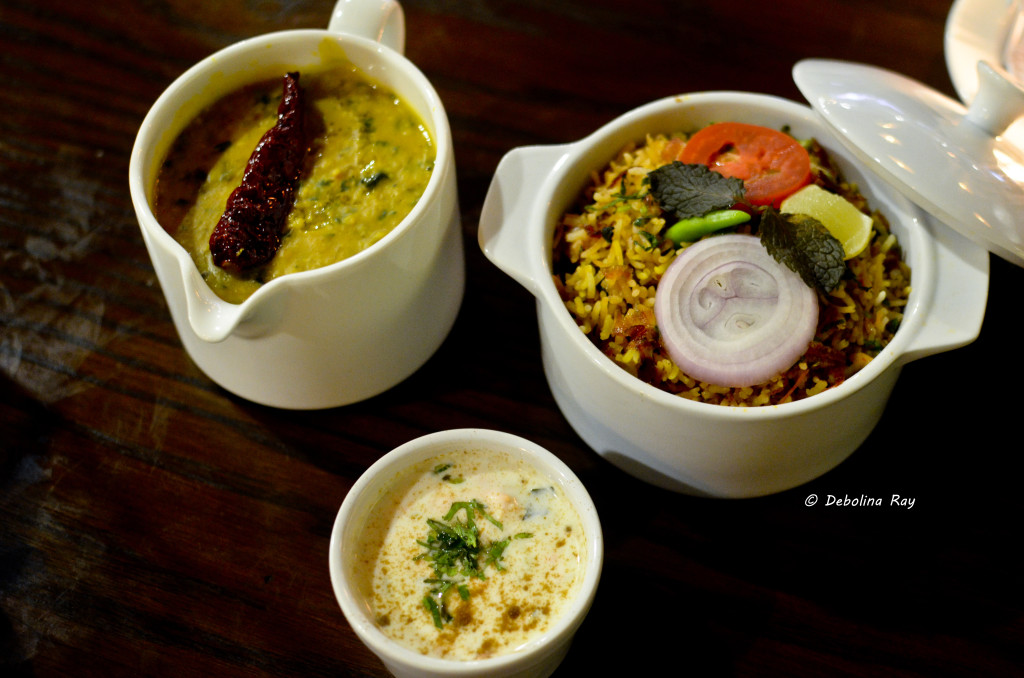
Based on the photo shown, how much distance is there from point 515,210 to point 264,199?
51 centimetres

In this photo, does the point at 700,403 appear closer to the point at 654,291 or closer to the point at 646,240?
the point at 654,291

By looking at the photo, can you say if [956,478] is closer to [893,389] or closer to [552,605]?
[893,389]

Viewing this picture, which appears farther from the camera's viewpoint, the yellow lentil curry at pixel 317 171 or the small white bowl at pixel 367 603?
the yellow lentil curry at pixel 317 171

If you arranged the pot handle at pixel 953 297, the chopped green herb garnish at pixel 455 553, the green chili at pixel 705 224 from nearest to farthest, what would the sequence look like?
the chopped green herb garnish at pixel 455 553
the pot handle at pixel 953 297
the green chili at pixel 705 224

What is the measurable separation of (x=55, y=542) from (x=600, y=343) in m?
1.18

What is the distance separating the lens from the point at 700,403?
161 centimetres

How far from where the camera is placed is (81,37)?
2723 mm

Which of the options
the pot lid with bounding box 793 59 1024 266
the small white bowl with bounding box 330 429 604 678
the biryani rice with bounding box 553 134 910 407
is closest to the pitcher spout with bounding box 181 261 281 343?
the small white bowl with bounding box 330 429 604 678

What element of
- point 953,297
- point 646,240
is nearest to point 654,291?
point 646,240

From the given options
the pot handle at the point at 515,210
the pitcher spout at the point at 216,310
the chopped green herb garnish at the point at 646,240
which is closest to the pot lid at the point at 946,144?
the chopped green herb garnish at the point at 646,240

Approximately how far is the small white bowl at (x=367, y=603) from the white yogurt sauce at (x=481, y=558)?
0.02m

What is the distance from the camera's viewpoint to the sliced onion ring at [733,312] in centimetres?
171

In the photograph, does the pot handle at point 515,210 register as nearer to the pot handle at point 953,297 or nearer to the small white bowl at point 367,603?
the small white bowl at point 367,603

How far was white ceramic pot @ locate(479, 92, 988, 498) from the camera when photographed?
1.64 m
